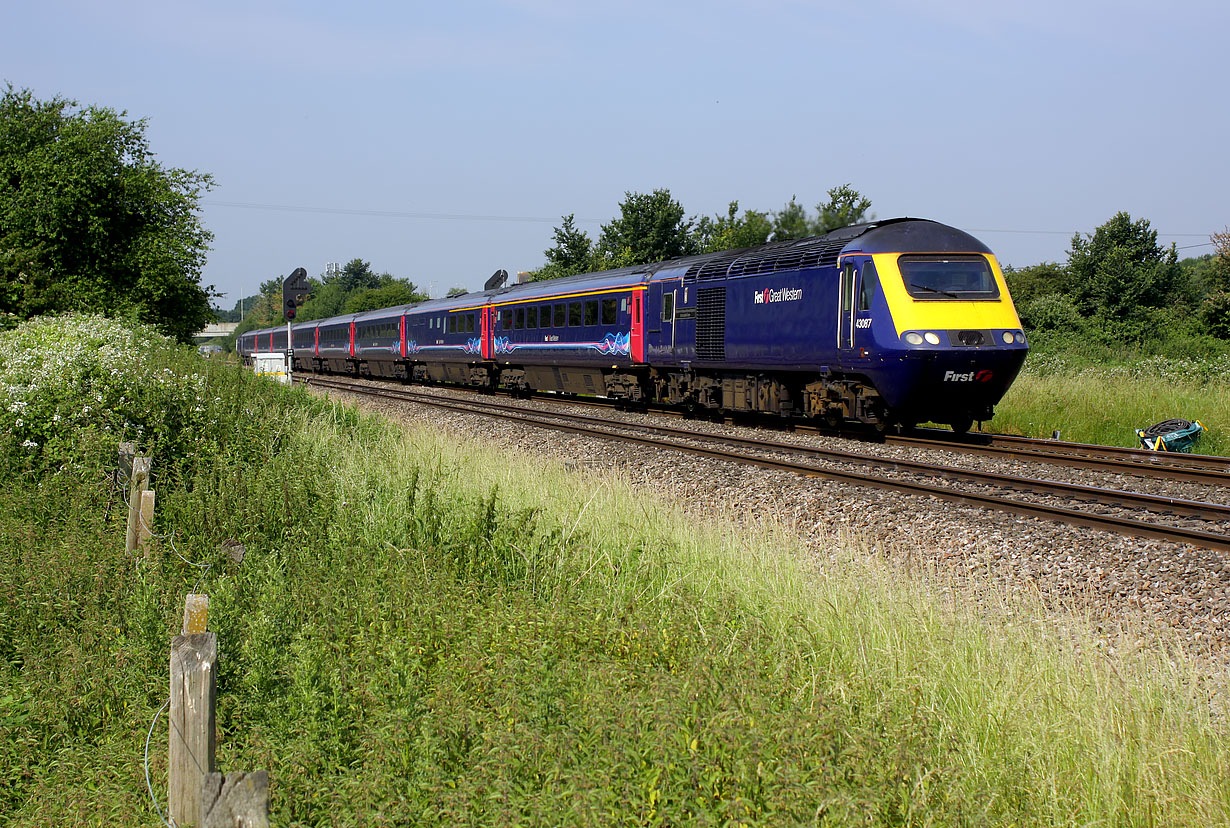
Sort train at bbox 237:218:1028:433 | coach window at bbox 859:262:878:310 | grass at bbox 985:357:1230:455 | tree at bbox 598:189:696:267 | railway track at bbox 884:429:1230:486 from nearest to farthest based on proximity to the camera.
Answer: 1. railway track at bbox 884:429:1230:486
2. train at bbox 237:218:1028:433
3. coach window at bbox 859:262:878:310
4. grass at bbox 985:357:1230:455
5. tree at bbox 598:189:696:267

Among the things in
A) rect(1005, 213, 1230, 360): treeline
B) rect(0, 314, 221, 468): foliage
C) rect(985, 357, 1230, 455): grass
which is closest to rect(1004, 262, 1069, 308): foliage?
rect(1005, 213, 1230, 360): treeline

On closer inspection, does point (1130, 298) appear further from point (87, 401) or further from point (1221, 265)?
point (87, 401)

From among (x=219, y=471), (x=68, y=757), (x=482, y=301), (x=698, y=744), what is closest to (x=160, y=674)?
(x=68, y=757)

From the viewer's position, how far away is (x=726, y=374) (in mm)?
17734

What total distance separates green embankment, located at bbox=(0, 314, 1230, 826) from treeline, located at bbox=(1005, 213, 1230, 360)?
30343 millimetres

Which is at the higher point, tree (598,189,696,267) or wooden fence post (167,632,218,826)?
tree (598,189,696,267)

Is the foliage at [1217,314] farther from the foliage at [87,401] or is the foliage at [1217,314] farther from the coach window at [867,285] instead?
the foliage at [87,401]

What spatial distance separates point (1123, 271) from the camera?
46.3 meters

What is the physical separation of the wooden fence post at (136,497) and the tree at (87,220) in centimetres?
1895

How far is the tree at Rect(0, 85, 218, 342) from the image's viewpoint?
2556 cm

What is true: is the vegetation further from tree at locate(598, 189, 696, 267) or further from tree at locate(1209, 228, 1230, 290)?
tree at locate(1209, 228, 1230, 290)

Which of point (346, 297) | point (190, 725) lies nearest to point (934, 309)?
point (190, 725)

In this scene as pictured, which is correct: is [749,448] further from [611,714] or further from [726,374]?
[611,714]

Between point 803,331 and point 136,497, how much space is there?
34.1 ft
